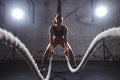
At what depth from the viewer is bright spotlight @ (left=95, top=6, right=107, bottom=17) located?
10.3 meters

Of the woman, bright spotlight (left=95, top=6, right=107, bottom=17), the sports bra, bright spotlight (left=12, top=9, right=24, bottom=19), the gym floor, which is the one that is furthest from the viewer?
bright spotlight (left=12, top=9, right=24, bottom=19)

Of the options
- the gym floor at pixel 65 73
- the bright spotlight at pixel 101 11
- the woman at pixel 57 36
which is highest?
the bright spotlight at pixel 101 11

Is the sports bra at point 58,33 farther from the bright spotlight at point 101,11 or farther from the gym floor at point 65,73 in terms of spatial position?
the bright spotlight at point 101,11

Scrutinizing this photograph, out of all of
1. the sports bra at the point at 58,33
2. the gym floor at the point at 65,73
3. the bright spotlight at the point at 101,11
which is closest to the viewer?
the sports bra at the point at 58,33

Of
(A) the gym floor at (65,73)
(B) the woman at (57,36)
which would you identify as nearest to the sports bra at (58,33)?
(B) the woman at (57,36)

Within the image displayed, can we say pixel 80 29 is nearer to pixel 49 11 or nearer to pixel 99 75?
pixel 49 11

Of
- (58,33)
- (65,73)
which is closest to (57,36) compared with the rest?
(58,33)

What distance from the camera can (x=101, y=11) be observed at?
33.9 feet

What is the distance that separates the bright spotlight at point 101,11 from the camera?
10.3m

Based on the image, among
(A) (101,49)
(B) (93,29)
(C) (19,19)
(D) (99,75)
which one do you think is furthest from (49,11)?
(D) (99,75)

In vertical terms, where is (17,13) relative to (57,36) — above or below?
above

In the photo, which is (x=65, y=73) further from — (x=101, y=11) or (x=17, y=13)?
(x=17, y=13)

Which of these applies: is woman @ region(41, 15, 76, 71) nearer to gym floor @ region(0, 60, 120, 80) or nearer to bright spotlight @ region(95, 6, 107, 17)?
gym floor @ region(0, 60, 120, 80)

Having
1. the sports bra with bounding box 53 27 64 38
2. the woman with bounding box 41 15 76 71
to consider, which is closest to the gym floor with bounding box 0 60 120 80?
the woman with bounding box 41 15 76 71
